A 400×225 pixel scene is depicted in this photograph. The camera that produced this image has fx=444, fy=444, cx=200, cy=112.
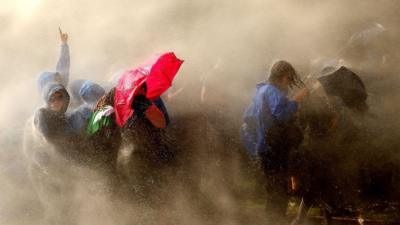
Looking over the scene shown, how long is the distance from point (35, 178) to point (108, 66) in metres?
1.76

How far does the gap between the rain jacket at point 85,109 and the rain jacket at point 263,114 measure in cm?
166

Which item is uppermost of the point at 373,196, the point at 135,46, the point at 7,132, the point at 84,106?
the point at 135,46

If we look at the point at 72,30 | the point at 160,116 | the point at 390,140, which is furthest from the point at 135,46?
the point at 390,140

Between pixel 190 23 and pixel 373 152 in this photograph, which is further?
pixel 190 23

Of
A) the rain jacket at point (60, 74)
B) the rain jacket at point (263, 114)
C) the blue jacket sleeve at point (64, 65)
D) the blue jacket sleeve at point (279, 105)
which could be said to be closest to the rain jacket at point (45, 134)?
the rain jacket at point (60, 74)

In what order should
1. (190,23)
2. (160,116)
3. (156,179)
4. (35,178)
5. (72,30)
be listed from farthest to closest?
(72,30) < (190,23) < (35,178) < (156,179) < (160,116)

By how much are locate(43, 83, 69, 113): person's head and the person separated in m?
1.92

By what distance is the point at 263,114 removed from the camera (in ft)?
14.7

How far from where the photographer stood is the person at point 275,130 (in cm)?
442

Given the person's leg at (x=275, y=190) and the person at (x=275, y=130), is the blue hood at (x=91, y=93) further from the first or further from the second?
the person's leg at (x=275, y=190)

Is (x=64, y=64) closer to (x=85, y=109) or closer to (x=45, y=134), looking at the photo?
(x=85, y=109)

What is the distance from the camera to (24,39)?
702 centimetres

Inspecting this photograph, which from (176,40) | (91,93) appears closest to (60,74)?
(91,93)

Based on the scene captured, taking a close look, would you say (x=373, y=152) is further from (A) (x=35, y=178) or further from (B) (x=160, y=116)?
(A) (x=35, y=178)
